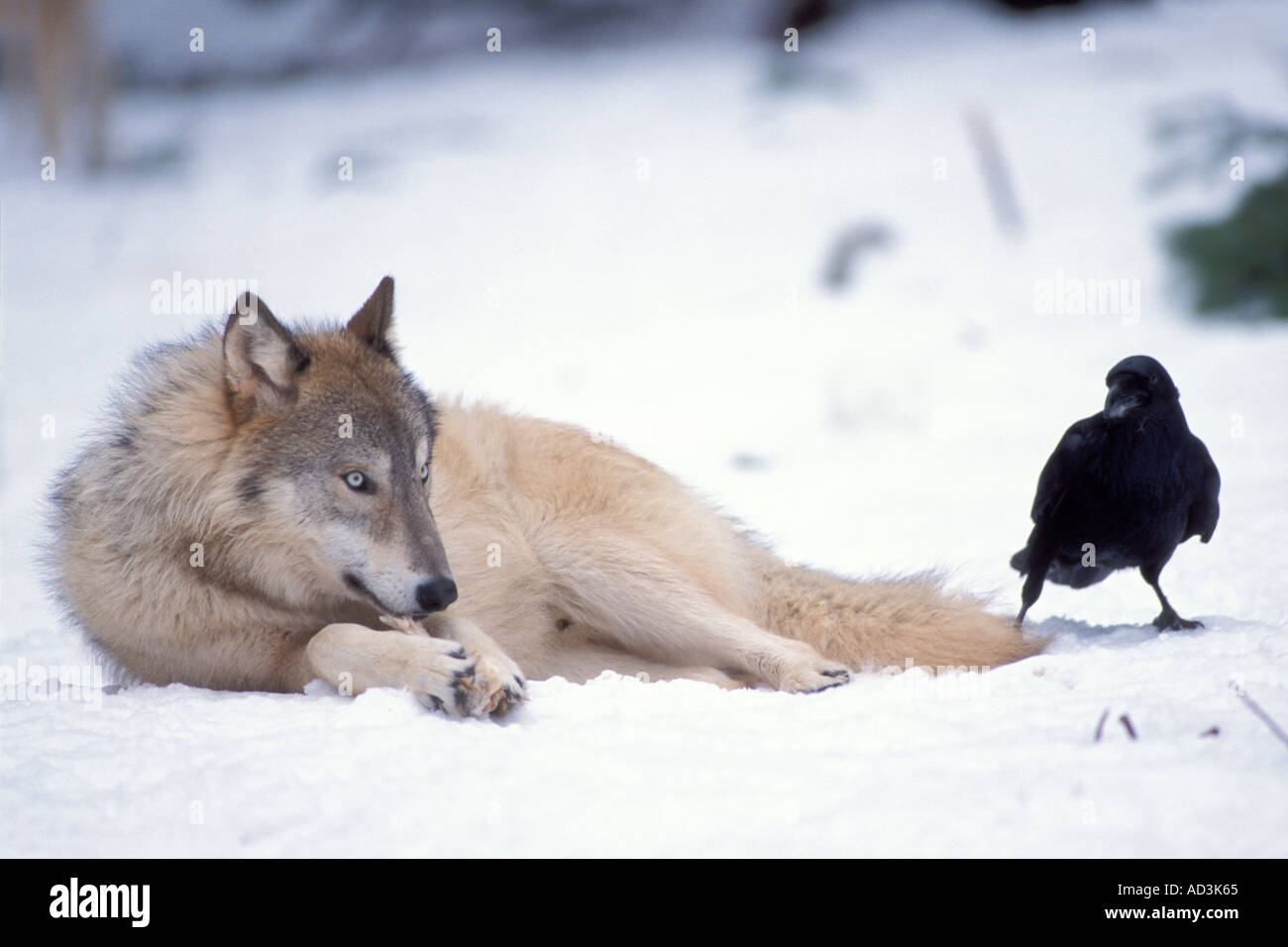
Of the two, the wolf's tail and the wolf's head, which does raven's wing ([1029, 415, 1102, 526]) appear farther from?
the wolf's head

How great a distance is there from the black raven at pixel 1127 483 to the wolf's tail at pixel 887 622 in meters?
0.30

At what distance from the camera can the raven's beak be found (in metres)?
3.88

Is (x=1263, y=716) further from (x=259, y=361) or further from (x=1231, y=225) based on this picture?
(x=1231, y=225)

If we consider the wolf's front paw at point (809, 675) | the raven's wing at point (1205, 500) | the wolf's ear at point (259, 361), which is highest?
the wolf's ear at point (259, 361)

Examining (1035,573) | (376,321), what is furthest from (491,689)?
(1035,573)

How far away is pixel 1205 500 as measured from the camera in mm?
4000

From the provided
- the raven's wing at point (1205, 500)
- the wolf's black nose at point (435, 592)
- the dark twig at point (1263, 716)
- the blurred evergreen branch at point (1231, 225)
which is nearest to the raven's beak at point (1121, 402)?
the raven's wing at point (1205, 500)

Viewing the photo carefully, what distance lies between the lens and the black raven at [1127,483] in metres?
3.82

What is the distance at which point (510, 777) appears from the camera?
2.83m

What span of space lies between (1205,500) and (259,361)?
313 centimetres

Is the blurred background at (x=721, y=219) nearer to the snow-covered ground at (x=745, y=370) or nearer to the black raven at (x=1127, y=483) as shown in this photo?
the snow-covered ground at (x=745, y=370)

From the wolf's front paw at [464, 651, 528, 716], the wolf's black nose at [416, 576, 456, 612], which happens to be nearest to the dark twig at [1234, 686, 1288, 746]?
the wolf's front paw at [464, 651, 528, 716]
